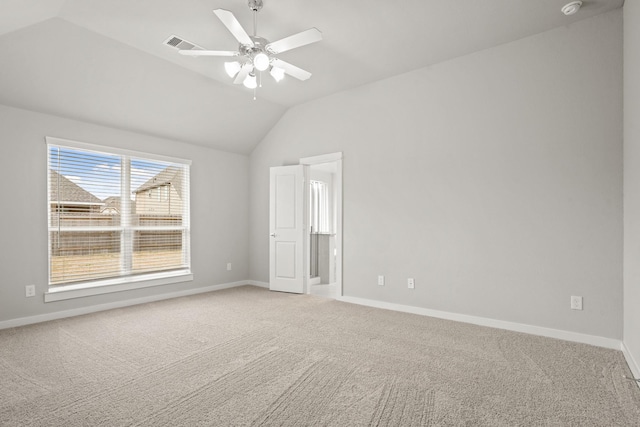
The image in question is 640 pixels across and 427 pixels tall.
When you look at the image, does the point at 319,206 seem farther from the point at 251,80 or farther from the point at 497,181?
the point at 251,80

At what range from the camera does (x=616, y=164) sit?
3.03 m

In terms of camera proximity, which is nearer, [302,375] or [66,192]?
[302,375]

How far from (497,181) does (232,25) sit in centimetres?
300

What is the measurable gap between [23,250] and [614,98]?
242 inches

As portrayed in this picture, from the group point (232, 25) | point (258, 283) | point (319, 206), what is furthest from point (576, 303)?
point (319, 206)

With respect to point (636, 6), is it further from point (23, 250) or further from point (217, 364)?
point (23, 250)

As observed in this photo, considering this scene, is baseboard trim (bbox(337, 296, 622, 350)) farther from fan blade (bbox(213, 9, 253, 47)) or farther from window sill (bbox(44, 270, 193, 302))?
fan blade (bbox(213, 9, 253, 47))

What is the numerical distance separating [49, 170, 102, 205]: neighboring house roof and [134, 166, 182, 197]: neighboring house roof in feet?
2.12

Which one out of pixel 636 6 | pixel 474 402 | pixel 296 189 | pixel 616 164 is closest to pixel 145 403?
pixel 474 402

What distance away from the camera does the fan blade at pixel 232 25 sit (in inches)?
93.7

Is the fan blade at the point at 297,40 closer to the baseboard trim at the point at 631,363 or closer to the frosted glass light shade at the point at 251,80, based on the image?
the frosted glass light shade at the point at 251,80

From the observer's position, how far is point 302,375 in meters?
2.50

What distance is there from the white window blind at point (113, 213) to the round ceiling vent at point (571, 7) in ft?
16.4

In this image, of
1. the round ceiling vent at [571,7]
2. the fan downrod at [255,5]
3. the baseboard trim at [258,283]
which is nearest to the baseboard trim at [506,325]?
the baseboard trim at [258,283]
